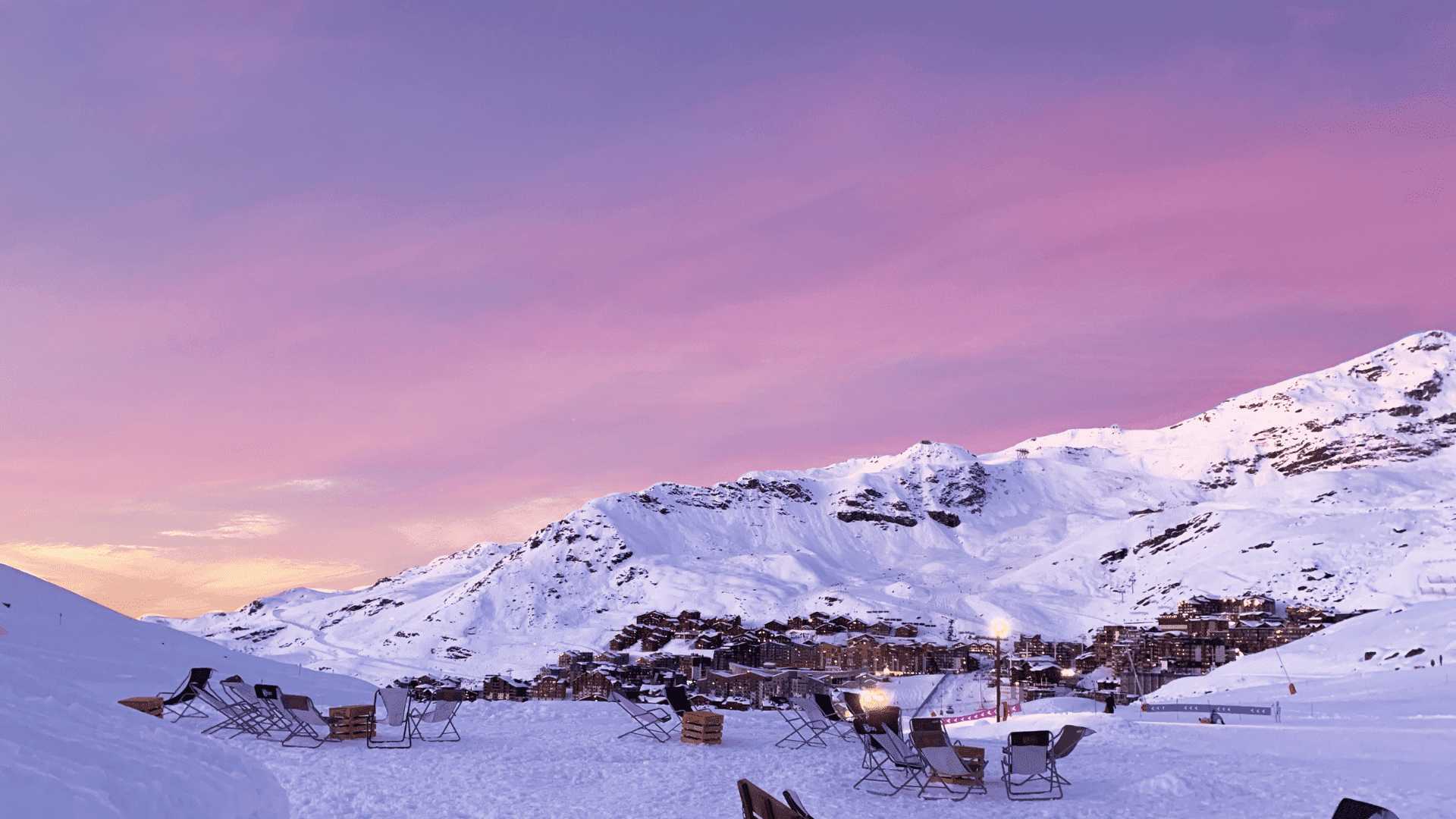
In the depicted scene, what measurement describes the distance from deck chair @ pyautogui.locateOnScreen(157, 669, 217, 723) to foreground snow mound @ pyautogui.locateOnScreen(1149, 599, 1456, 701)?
3225cm

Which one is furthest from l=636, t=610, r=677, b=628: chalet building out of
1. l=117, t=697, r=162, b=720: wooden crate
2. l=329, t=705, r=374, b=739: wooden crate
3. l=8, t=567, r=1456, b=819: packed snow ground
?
l=329, t=705, r=374, b=739: wooden crate

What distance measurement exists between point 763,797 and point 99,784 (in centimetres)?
297

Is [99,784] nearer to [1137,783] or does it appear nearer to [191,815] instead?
[191,815]

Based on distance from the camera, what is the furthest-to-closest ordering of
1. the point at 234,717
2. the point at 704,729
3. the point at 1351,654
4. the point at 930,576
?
the point at 930,576 → the point at 1351,654 → the point at 704,729 → the point at 234,717

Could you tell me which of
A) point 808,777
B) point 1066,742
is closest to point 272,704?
point 808,777

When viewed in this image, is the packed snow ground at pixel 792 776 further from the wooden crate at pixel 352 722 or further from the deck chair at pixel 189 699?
the deck chair at pixel 189 699

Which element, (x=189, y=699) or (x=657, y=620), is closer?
(x=189, y=699)

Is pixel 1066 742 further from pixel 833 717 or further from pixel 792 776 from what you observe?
pixel 833 717

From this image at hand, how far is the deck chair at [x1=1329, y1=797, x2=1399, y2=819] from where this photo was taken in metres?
5.43

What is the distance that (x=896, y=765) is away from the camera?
11.3m

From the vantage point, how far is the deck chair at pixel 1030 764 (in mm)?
10453

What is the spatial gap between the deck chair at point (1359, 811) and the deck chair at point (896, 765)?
5365mm

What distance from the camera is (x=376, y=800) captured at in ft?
30.9

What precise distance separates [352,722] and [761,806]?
33.2ft
